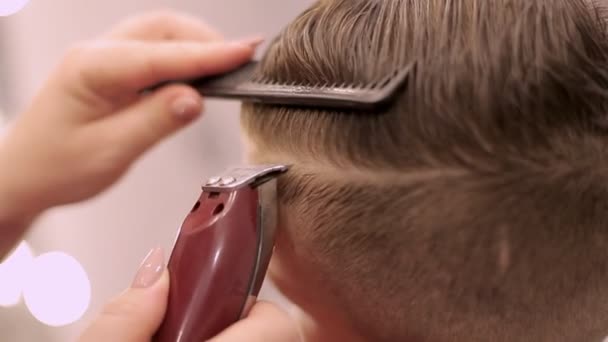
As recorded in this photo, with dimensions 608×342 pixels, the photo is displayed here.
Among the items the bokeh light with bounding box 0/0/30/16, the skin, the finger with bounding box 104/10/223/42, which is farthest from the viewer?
the bokeh light with bounding box 0/0/30/16

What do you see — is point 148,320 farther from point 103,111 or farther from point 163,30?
point 163,30

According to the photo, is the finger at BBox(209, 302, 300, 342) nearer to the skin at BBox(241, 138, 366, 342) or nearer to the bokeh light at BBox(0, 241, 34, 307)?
the skin at BBox(241, 138, 366, 342)

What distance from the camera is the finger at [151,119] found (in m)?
0.62

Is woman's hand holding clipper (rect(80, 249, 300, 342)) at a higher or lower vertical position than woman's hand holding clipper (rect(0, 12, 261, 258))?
lower

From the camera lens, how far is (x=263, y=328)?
22.5 inches

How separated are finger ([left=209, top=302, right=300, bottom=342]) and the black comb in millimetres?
182

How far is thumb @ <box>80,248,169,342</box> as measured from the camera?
1.78 ft

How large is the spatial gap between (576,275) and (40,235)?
1104mm

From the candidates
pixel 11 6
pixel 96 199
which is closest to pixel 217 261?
pixel 96 199

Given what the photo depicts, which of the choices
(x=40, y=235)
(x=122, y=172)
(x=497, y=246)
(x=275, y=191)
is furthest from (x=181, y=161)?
(x=497, y=246)

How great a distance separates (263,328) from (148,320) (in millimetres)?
95

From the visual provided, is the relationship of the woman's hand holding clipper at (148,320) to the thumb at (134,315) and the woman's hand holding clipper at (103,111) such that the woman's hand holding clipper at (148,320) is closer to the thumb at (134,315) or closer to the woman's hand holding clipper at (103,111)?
the thumb at (134,315)

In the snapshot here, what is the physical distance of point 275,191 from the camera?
61 cm

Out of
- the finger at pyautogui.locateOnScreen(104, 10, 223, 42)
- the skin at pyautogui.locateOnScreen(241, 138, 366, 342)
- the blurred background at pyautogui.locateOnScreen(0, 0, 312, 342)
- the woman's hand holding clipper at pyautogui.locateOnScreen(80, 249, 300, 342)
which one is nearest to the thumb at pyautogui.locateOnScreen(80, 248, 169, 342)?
the woman's hand holding clipper at pyautogui.locateOnScreen(80, 249, 300, 342)
